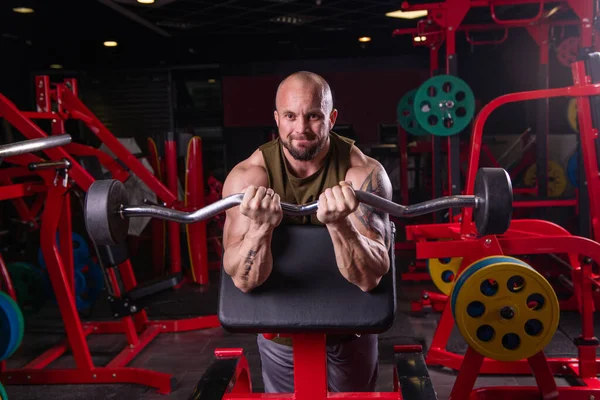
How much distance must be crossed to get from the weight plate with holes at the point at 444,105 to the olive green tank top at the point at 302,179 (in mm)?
1984

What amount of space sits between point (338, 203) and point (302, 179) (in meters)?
0.45

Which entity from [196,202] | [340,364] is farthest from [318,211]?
[196,202]

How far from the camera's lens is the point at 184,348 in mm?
3203

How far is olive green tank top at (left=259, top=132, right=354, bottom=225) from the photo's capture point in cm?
153

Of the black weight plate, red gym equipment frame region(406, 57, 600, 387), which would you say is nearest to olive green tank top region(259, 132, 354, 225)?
the black weight plate

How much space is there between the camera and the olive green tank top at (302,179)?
1.53 metres

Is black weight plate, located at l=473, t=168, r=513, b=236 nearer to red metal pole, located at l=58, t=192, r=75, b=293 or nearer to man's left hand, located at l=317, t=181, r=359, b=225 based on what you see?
man's left hand, located at l=317, t=181, r=359, b=225

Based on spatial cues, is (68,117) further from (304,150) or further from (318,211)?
(318,211)

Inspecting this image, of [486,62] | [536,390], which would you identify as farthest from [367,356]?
[486,62]

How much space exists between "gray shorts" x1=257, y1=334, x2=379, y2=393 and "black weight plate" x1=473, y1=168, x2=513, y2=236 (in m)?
0.69

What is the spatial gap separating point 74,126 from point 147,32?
149 centimetres

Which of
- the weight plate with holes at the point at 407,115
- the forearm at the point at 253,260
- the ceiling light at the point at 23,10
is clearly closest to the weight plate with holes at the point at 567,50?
the weight plate with holes at the point at 407,115

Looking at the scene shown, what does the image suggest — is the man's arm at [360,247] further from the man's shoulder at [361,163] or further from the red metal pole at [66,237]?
the red metal pole at [66,237]

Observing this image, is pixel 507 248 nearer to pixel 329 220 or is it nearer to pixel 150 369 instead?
pixel 329 220
